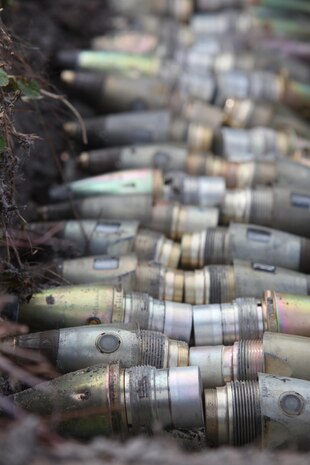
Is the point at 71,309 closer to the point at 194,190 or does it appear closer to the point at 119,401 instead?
the point at 119,401

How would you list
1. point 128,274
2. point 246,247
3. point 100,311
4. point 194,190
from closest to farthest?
point 100,311 → point 128,274 → point 246,247 → point 194,190

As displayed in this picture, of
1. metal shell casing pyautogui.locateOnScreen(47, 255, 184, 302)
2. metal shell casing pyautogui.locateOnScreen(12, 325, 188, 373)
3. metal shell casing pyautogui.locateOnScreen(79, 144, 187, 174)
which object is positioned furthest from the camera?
metal shell casing pyautogui.locateOnScreen(79, 144, 187, 174)

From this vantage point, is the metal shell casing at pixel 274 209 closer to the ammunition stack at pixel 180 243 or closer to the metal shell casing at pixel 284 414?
the ammunition stack at pixel 180 243

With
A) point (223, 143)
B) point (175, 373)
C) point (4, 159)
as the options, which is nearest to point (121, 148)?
point (223, 143)

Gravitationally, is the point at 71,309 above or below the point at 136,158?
below

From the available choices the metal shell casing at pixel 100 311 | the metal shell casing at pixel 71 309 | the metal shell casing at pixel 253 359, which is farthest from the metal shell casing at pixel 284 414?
the metal shell casing at pixel 71 309

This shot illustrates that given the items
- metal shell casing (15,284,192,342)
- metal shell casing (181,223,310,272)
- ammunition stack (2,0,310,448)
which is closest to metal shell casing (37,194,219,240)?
ammunition stack (2,0,310,448)

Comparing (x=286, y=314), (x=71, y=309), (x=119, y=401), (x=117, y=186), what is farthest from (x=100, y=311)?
(x=117, y=186)

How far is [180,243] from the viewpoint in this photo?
282 centimetres

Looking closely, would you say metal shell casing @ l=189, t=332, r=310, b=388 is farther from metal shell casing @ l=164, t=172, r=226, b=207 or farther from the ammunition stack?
metal shell casing @ l=164, t=172, r=226, b=207

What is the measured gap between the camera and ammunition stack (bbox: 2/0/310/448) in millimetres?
1999

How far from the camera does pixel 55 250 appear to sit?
2.64 meters

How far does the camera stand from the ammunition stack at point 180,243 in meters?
2.00

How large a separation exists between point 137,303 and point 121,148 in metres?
1.06
